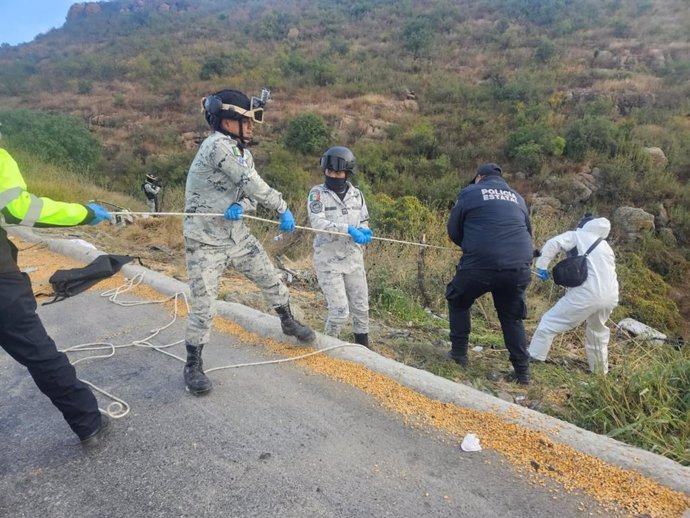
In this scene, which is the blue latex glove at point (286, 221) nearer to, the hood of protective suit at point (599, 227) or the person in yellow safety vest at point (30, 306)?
the person in yellow safety vest at point (30, 306)

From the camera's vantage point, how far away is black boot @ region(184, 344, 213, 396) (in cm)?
316

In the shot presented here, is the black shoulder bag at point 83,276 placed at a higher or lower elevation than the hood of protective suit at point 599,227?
lower

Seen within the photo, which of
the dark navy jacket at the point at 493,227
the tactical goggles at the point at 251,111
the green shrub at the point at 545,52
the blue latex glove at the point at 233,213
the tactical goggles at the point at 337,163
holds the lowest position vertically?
the dark navy jacket at the point at 493,227

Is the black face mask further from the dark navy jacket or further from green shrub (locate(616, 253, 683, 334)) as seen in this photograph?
green shrub (locate(616, 253, 683, 334))

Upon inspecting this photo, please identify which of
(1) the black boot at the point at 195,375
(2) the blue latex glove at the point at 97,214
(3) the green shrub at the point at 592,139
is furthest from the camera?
(3) the green shrub at the point at 592,139

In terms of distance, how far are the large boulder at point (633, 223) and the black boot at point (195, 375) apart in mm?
12465

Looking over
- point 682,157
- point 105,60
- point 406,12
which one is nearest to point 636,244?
point 682,157

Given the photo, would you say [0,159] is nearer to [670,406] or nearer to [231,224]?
[231,224]

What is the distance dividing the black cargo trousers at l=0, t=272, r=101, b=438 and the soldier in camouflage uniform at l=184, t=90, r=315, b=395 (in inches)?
31.7

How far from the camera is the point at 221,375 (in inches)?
137

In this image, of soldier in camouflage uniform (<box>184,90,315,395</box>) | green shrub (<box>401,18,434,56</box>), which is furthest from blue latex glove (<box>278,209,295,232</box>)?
green shrub (<box>401,18,434,56</box>)

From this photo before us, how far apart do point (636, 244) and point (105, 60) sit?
4373 cm

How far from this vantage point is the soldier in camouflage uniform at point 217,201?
3043 millimetres

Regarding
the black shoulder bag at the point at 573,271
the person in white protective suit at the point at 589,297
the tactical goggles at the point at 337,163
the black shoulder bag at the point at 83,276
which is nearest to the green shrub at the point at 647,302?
the person in white protective suit at the point at 589,297
